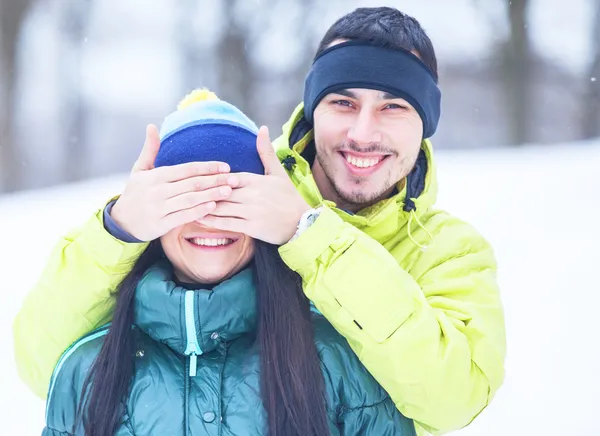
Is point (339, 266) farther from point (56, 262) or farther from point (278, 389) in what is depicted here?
point (56, 262)

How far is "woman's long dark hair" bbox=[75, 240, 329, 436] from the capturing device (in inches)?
61.2

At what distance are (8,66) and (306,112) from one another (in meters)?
8.50

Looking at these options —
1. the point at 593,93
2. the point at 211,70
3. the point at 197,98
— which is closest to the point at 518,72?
the point at 593,93

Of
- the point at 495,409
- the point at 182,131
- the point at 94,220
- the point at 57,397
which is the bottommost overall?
the point at 495,409

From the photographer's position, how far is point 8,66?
962 cm

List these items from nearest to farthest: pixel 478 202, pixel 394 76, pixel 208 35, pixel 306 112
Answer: pixel 394 76 → pixel 306 112 → pixel 478 202 → pixel 208 35

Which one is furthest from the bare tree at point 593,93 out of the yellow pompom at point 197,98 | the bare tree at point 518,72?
the yellow pompom at point 197,98

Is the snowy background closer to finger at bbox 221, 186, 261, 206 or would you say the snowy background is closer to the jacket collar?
the jacket collar

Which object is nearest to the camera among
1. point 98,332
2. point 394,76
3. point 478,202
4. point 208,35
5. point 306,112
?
point 98,332

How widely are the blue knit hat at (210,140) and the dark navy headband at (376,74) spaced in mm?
500

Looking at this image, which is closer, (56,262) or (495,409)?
(56,262)

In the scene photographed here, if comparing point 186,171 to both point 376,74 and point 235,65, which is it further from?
point 235,65

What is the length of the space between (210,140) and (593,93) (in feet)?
30.4

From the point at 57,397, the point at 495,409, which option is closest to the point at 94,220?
the point at 57,397
